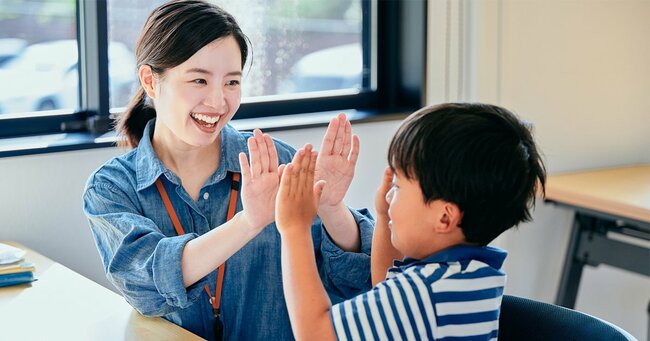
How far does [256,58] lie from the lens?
2898mm

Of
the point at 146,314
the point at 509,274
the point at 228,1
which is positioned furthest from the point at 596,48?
the point at 146,314

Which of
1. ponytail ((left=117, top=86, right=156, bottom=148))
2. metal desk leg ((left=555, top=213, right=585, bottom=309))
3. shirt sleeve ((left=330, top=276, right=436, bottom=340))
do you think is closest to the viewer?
shirt sleeve ((left=330, top=276, right=436, bottom=340))

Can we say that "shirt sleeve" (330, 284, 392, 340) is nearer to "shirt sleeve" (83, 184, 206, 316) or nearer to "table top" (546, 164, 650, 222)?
"shirt sleeve" (83, 184, 206, 316)

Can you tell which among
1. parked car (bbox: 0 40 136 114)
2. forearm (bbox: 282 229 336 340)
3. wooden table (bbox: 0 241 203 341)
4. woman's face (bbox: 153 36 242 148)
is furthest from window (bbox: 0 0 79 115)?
forearm (bbox: 282 229 336 340)

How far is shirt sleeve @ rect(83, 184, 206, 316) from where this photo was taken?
1.59m

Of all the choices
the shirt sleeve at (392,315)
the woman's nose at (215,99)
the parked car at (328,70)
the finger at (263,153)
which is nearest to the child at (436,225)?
the shirt sleeve at (392,315)

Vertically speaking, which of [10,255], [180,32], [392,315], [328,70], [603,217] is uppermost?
[180,32]

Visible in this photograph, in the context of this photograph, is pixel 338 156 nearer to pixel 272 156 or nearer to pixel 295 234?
pixel 272 156

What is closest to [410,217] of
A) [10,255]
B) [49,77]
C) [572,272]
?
[10,255]

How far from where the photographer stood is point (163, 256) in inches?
62.6

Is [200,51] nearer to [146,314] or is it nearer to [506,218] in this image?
[146,314]

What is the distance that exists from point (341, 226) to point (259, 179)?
1.00 feet

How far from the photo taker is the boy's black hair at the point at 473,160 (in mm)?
1240

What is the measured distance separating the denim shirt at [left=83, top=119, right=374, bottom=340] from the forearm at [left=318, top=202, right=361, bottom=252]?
0.6 inches
